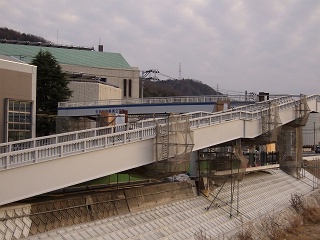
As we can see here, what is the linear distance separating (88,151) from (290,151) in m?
32.5

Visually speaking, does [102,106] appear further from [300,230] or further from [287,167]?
[300,230]

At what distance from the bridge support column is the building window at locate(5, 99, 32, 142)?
2792cm

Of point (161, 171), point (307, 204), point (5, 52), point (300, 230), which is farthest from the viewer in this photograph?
point (5, 52)

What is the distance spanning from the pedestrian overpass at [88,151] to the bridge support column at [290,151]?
18.2 meters

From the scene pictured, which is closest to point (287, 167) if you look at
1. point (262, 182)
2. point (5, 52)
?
point (262, 182)

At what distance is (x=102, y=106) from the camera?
44.0 metres

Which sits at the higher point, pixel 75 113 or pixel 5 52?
pixel 5 52

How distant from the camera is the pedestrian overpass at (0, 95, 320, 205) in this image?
14.0 m

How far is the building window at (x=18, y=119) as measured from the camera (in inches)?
837

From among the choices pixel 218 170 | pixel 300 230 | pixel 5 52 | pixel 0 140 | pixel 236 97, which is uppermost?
pixel 5 52

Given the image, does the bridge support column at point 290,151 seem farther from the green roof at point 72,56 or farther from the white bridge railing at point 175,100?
the green roof at point 72,56

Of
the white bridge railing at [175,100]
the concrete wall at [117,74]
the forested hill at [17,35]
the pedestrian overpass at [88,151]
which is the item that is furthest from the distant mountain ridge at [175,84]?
the pedestrian overpass at [88,151]

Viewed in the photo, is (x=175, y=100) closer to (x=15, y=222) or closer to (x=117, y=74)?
(x=117, y=74)

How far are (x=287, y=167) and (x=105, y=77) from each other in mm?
31024
